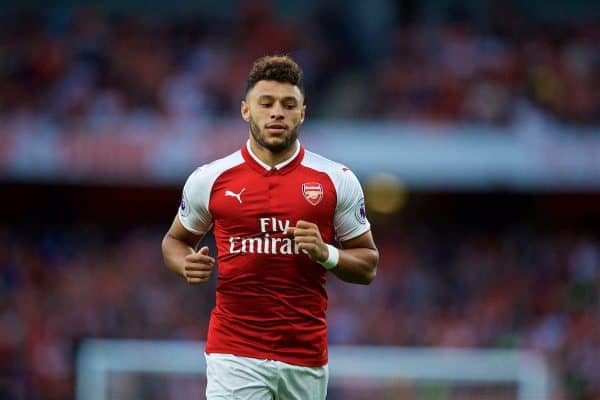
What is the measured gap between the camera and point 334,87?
1631 centimetres

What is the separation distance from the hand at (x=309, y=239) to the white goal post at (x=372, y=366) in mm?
6546

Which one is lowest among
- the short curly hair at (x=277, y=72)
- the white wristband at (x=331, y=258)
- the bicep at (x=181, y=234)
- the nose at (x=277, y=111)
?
the white wristband at (x=331, y=258)

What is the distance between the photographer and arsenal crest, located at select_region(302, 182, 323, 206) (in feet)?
17.1

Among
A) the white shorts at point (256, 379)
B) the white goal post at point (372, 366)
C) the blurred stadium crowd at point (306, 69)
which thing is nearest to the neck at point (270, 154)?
the white shorts at point (256, 379)

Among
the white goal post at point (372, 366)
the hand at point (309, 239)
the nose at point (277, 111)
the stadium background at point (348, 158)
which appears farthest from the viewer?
the stadium background at point (348, 158)

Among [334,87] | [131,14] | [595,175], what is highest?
[131,14]

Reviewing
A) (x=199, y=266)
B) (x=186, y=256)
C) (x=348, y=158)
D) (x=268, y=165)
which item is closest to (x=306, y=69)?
(x=348, y=158)

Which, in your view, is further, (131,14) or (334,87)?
(131,14)

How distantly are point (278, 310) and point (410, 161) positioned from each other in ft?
36.3

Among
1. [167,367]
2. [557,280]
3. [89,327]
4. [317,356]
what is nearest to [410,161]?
[557,280]

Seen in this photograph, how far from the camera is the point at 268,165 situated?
529 cm

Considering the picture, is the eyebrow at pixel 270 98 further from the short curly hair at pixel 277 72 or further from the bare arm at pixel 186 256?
the bare arm at pixel 186 256

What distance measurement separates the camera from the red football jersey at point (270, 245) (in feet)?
17.0

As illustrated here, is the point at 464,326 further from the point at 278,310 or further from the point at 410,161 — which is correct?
the point at 278,310
